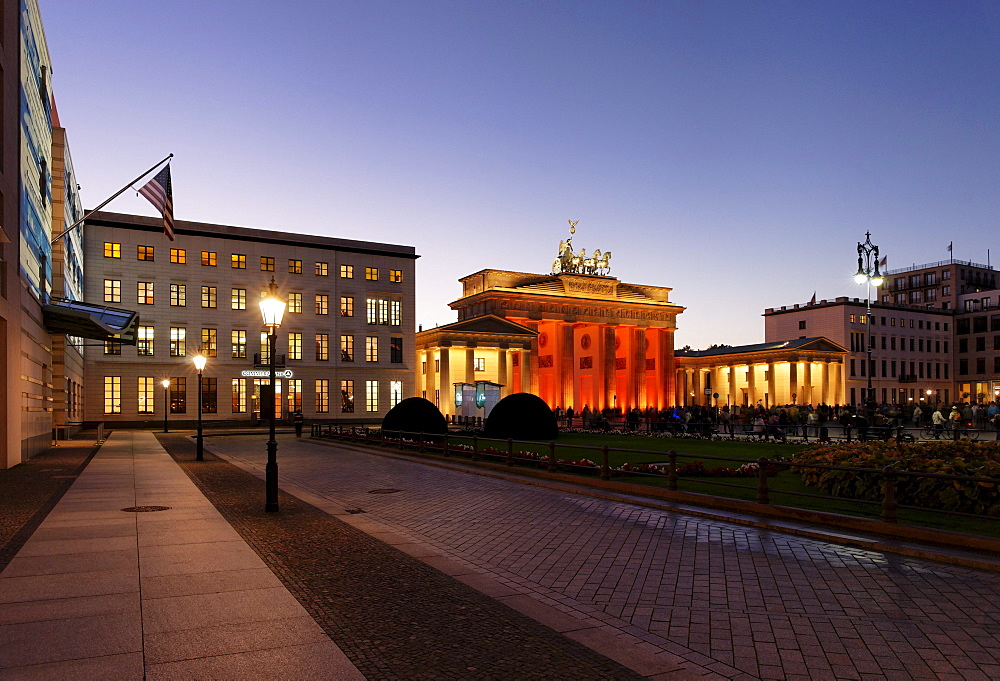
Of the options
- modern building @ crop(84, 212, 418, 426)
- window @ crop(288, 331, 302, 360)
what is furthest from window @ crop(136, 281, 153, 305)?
window @ crop(288, 331, 302, 360)

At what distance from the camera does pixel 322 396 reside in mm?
64000

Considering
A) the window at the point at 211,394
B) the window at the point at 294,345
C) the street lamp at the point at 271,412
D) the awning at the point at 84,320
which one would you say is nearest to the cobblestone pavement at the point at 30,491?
the street lamp at the point at 271,412

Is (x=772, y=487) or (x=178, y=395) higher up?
(x=178, y=395)

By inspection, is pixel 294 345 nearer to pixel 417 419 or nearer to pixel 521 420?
pixel 417 419

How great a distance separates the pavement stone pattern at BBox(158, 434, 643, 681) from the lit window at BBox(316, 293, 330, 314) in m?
53.7

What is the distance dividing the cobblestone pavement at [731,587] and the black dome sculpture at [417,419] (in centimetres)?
1948

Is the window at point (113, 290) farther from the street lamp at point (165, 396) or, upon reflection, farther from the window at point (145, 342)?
the street lamp at point (165, 396)

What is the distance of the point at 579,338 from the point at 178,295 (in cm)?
5308

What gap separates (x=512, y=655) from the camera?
633 centimetres

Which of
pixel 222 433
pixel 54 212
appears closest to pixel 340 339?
pixel 222 433

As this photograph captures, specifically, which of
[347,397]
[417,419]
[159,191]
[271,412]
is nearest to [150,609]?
[271,412]

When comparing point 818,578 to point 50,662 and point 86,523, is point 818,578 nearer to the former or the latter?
point 50,662

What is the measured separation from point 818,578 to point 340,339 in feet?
194

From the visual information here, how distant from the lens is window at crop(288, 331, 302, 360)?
206ft
